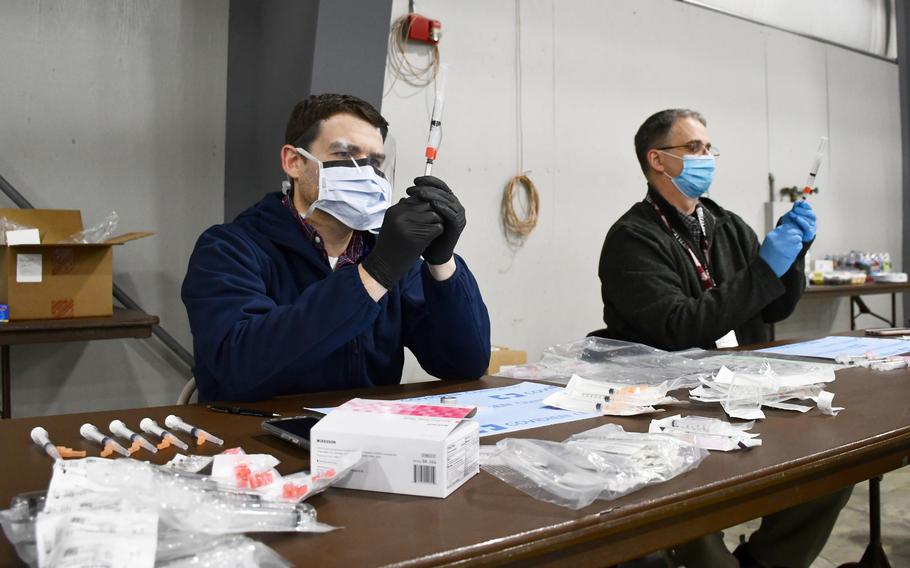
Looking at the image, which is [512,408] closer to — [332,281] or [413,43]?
[332,281]

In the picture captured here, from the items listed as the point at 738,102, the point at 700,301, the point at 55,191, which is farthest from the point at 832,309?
the point at 55,191

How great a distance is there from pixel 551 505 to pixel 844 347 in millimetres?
1275

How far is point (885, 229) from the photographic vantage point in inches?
214

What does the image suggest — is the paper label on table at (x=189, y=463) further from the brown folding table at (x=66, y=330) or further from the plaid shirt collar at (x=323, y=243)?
the brown folding table at (x=66, y=330)

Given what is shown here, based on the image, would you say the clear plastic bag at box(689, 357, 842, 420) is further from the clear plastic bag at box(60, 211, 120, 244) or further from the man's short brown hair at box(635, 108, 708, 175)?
the clear plastic bag at box(60, 211, 120, 244)

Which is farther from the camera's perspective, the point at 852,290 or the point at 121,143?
the point at 852,290

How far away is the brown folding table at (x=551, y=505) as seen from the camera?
20.0 inches

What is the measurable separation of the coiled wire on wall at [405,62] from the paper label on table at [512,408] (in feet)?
7.25

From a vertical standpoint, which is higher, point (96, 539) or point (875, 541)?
point (96, 539)

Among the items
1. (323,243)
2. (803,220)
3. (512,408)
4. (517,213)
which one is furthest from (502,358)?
(512,408)

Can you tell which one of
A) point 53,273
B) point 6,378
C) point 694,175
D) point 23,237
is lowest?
point 6,378

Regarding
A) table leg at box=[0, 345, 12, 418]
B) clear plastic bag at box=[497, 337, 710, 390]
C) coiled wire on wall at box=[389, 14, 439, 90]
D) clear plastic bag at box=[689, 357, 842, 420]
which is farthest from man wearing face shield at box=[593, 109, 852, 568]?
table leg at box=[0, 345, 12, 418]

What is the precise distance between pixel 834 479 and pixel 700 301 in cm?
102

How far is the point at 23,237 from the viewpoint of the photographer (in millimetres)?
2074
